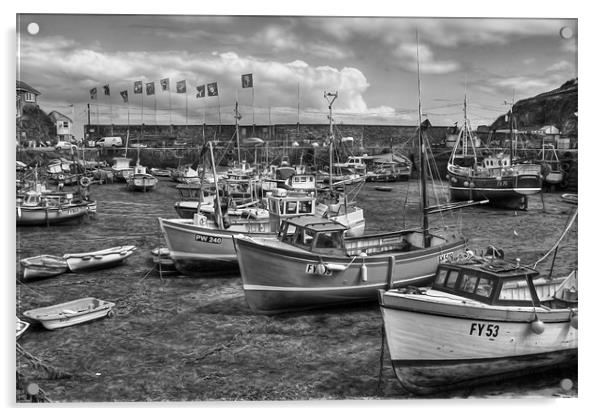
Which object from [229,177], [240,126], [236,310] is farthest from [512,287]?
[229,177]

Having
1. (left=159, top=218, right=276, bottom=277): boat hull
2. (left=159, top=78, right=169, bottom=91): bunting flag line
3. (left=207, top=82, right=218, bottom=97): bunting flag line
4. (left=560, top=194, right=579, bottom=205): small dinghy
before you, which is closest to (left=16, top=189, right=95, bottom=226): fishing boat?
(left=159, top=218, right=276, bottom=277): boat hull

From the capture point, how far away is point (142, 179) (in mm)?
17875

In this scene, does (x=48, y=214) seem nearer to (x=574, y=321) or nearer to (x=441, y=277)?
(x=441, y=277)

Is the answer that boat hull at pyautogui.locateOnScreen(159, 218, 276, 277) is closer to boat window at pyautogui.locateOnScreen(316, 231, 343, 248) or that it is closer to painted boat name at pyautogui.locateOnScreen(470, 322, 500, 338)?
boat window at pyautogui.locateOnScreen(316, 231, 343, 248)

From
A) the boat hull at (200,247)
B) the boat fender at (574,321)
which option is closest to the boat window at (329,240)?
the boat hull at (200,247)

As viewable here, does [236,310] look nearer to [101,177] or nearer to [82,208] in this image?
[82,208]

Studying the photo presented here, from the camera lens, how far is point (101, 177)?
14.7 metres

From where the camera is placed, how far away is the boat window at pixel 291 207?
450 inches

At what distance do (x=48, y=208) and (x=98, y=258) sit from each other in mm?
1322

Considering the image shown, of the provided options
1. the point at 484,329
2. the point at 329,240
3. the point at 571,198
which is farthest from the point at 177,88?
the point at 571,198

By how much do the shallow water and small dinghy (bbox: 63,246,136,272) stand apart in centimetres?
16

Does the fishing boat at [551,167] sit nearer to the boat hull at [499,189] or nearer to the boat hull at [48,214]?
the boat hull at [499,189]

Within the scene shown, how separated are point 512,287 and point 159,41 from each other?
16.3 ft

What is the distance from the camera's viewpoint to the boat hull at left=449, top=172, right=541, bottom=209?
Answer: 10828 mm
